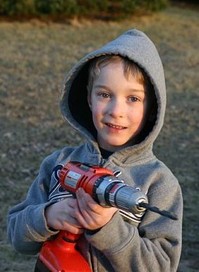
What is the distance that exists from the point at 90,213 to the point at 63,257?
30 centimetres

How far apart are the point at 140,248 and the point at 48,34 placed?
10610mm

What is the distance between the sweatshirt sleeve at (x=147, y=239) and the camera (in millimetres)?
2574

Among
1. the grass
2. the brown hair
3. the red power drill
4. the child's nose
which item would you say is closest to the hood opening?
the brown hair

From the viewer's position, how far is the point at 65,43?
40.6 feet

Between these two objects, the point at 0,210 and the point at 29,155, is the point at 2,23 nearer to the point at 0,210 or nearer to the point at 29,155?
the point at 29,155

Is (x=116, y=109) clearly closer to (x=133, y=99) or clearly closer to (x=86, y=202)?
(x=133, y=99)

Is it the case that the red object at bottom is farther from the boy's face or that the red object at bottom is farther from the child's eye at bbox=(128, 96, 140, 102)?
the child's eye at bbox=(128, 96, 140, 102)

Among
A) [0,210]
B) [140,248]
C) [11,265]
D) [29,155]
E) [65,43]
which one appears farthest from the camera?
[65,43]

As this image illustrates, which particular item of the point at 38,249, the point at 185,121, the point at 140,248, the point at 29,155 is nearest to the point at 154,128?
the point at 140,248

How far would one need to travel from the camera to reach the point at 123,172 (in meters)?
2.81

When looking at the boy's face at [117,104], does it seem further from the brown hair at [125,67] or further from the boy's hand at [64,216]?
the boy's hand at [64,216]

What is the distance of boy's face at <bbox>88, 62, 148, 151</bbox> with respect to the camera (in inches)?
108

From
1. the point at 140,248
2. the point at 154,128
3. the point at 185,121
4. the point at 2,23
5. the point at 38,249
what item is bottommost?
the point at 2,23

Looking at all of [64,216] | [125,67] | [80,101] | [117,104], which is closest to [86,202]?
[64,216]
